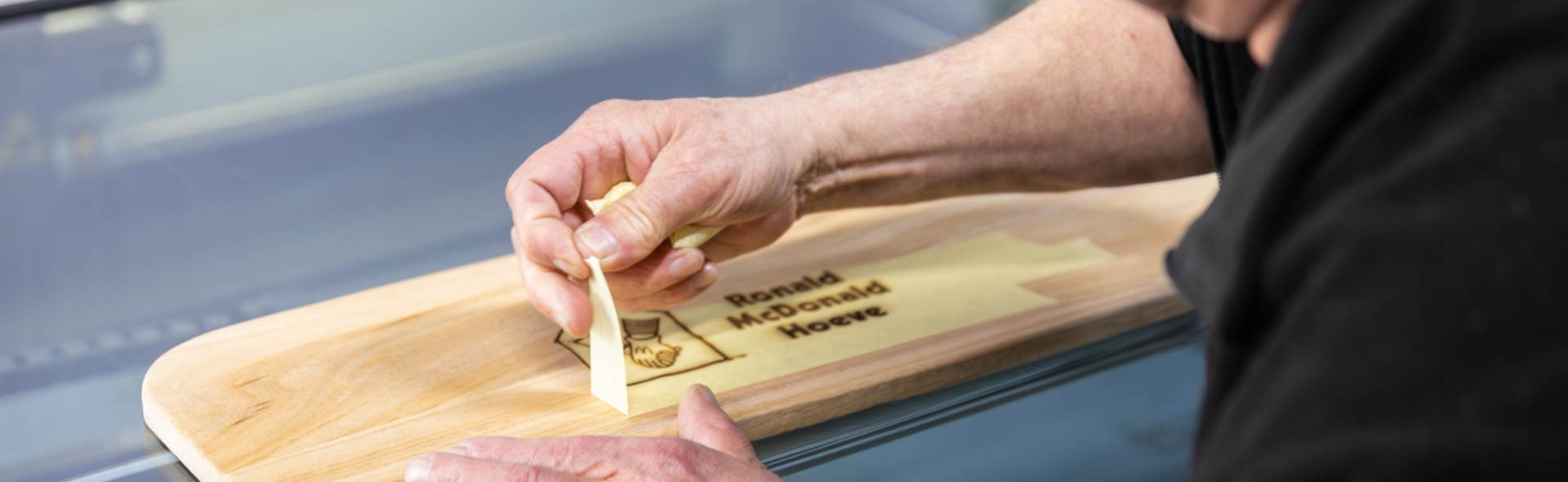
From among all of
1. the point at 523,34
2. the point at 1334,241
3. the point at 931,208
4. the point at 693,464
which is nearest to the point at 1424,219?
the point at 1334,241

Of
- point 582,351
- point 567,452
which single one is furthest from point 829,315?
point 567,452

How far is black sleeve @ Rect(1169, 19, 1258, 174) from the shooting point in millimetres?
818

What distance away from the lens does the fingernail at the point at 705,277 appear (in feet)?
3.06

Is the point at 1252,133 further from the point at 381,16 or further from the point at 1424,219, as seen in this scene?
the point at 381,16

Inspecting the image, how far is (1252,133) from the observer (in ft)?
1.59

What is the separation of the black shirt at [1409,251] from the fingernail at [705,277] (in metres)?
0.52

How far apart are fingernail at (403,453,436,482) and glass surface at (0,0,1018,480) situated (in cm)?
22

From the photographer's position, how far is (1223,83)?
0.84 metres

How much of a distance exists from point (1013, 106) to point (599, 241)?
0.37m

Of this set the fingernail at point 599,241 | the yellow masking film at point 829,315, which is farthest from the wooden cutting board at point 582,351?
the fingernail at point 599,241

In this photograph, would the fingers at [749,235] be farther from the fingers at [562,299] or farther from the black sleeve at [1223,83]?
the black sleeve at [1223,83]

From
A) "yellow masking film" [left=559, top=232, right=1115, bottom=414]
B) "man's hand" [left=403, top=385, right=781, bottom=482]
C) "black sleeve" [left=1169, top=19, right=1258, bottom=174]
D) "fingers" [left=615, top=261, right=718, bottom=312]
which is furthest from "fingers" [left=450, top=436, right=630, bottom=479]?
"black sleeve" [left=1169, top=19, right=1258, bottom=174]

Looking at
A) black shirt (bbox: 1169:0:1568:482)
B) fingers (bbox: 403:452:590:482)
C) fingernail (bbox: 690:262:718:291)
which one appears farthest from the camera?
fingernail (bbox: 690:262:718:291)

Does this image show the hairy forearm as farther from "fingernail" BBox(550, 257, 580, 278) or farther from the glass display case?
"fingernail" BBox(550, 257, 580, 278)
